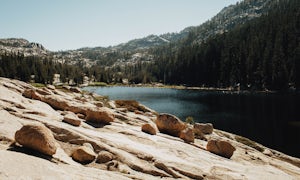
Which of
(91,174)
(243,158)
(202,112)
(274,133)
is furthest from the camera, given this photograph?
(202,112)

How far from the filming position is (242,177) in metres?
18.5

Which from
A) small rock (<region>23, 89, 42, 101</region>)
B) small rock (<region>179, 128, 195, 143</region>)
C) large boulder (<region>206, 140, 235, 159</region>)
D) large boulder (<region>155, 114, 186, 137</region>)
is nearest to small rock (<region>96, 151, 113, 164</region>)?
small rock (<region>179, 128, 195, 143</region>)

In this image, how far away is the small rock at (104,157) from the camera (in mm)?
16038

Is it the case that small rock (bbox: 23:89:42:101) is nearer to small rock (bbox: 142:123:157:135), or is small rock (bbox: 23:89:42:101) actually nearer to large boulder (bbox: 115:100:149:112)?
small rock (bbox: 142:123:157:135)

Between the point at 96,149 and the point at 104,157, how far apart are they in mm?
1525

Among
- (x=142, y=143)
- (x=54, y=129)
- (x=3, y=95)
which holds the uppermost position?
(x=3, y=95)

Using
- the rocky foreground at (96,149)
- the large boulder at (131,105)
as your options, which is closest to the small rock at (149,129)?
the rocky foreground at (96,149)

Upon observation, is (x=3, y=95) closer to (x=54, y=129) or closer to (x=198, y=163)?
(x=54, y=129)

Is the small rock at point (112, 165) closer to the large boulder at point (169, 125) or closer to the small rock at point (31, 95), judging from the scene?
the large boulder at point (169, 125)

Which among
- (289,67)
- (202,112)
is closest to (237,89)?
(289,67)

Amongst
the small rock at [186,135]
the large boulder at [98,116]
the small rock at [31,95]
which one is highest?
the small rock at [31,95]

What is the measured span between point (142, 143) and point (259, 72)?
149820 millimetres

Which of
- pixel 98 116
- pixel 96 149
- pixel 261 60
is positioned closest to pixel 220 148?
pixel 98 116

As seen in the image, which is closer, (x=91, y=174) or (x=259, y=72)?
(x=91, y=174)
